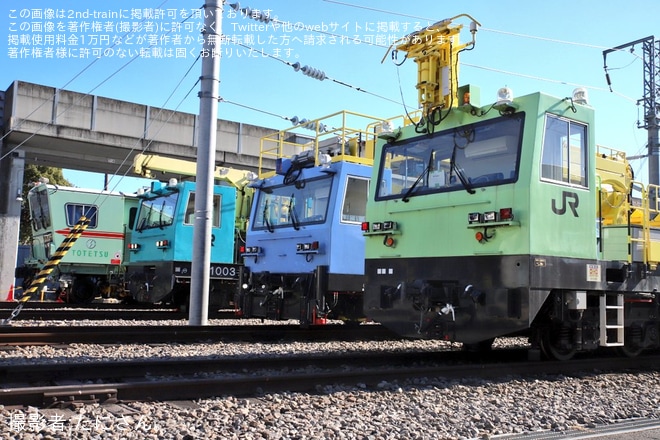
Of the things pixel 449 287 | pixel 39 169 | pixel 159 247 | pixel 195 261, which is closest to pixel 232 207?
pixel 159 247

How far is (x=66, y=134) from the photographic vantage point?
811 inches

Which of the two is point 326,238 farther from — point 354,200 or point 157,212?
point 157,212

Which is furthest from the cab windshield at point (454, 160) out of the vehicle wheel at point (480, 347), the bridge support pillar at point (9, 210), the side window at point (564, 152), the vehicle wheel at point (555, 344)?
the bridge support pillar at point (9, 210)

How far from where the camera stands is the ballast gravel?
4.35 metres

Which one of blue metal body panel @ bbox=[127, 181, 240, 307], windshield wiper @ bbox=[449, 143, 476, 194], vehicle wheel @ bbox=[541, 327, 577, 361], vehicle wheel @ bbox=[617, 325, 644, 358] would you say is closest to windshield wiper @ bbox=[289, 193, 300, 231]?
blue metal body panel @ bbox=[127, 181, 240, 307]

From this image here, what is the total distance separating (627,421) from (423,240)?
2.99m

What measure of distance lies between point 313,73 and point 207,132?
3997mm

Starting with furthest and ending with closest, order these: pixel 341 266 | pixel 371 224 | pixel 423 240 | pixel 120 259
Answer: pixel 120 259, pixel 341 266, pixel 371 224, pixel 423 240

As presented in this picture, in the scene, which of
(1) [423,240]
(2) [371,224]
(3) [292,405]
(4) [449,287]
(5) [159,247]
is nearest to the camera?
(3) [292,405]

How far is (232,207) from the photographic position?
14.3 meters

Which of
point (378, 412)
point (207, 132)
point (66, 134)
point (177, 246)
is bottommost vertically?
point (378, 412)

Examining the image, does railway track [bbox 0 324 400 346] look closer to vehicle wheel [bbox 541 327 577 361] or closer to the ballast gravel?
the ballast gravel

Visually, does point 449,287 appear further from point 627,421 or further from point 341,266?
point 341,266

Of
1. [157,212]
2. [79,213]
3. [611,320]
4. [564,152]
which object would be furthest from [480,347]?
[79,213]
